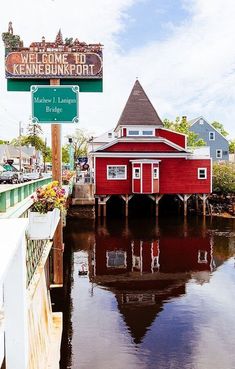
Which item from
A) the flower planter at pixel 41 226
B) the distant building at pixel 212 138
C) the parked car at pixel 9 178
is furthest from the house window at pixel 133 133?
the flower planter at pixel 41 226

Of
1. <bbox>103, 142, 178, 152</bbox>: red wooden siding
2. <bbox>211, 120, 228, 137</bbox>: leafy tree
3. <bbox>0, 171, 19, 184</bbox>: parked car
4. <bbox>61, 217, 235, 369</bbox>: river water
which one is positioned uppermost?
<bbox>211, 120, 228, 137</bbox>: leafy tree

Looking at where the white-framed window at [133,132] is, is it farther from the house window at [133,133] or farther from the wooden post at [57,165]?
the wooden post at [57,165]

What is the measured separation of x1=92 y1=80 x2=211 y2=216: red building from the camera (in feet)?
109

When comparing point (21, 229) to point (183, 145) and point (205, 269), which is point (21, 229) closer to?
point (205, 269)

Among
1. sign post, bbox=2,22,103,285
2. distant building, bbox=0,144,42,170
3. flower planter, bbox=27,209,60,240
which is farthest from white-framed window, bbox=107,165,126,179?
distant building, bbox=0,144,42,170

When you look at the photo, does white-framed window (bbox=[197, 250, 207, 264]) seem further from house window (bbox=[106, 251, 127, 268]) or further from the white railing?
the white railing

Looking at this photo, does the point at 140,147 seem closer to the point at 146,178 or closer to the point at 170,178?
the point at 146,178

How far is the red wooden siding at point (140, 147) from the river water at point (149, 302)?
402 inches

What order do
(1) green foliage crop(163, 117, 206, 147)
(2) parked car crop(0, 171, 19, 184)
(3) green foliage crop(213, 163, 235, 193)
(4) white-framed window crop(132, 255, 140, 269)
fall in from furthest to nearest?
(1) green foliage crop(163, 117, 206, 147) < (3) green foliage crop(213, 163, 235, 193) < (2) parked car crop(0, 171, 19, 184) < (4) white-framed window crop(132, 255, 140, 269)

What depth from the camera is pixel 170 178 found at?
34.4 metres

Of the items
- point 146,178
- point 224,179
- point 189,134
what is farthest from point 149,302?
point 189,134

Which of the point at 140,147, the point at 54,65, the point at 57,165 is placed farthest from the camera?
the point at 140,147

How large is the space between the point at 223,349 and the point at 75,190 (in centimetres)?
2358

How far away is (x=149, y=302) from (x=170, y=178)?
21637mm
